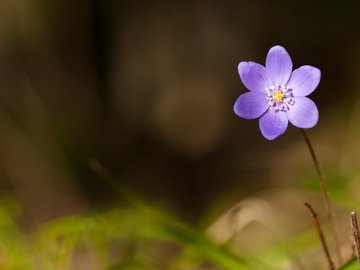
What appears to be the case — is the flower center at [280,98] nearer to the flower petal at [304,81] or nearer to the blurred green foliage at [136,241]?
the flower petal at [304,81]

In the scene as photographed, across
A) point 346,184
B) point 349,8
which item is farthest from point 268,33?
point 346,184

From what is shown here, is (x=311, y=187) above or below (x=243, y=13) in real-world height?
below

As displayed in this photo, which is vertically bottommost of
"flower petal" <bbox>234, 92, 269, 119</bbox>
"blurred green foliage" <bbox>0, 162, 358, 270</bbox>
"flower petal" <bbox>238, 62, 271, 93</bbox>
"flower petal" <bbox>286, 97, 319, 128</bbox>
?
"flower petal" <bbox>286, 97, 319, 128</bbox>

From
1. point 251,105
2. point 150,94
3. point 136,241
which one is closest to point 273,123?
point 251,105

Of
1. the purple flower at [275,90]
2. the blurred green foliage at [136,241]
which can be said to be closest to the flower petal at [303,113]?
the purple flower at [275,90]

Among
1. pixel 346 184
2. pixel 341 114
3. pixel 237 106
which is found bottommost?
pixel 237 106

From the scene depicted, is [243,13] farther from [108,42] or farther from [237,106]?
[237,106]

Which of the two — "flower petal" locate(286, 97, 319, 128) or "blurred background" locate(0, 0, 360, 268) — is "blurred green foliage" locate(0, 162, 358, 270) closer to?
"flower petal" locate(286, 97, 319, 128)

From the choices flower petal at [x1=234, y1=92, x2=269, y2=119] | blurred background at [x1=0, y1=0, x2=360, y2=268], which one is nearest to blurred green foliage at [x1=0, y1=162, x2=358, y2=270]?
flower petal at [x1=234, y1=92, x2=269, y2=119]
